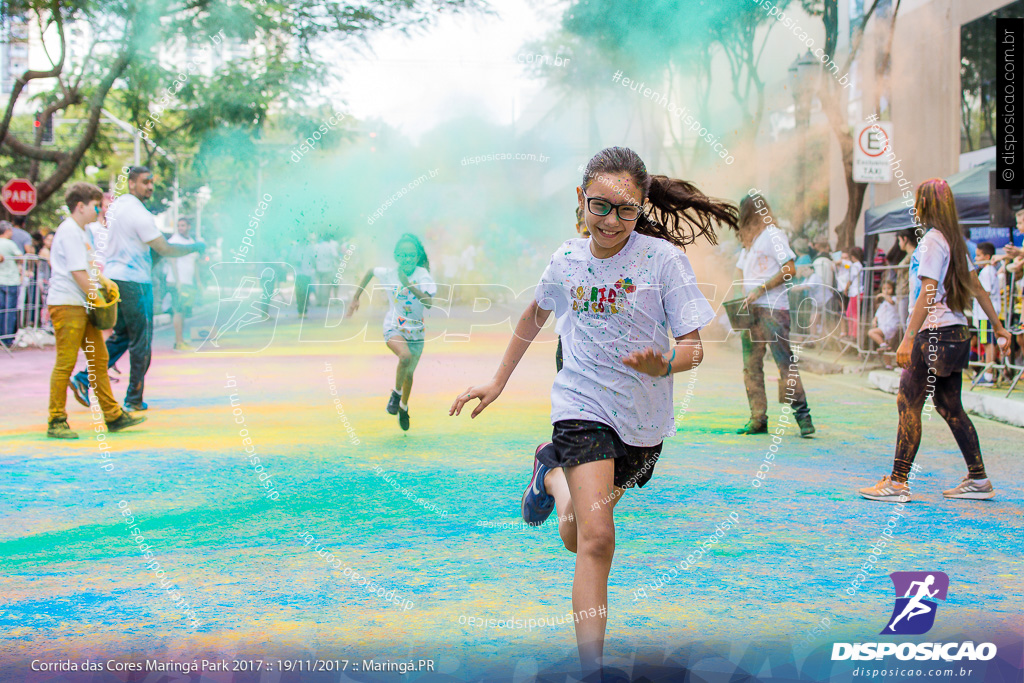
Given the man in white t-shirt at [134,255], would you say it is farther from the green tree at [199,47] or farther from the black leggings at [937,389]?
the black leggings at [937,389]

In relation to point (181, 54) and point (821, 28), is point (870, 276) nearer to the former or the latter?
point (821, 28)

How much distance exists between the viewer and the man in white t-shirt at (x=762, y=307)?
6.85 meters

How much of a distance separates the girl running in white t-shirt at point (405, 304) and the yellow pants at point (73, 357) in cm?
175

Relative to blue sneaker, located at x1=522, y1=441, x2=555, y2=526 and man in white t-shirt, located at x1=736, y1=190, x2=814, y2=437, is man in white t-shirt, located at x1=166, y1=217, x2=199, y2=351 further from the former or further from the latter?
blue sneaker, located at x1=522, y1=441, x2=555, y2=526

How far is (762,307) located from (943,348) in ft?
7.24

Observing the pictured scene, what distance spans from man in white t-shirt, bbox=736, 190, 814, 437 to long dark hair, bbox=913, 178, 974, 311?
2.03m

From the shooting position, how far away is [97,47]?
15.0 metres

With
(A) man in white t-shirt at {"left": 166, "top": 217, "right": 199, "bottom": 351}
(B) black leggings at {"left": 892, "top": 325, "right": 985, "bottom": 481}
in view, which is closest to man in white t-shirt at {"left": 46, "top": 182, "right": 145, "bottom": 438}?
(A) man in white t-shirt at {"left": 166, "top": 217, "right": 199, "bottom": 351}

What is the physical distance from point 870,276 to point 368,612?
10.3 metres

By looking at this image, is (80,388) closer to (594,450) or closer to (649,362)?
(594,450)

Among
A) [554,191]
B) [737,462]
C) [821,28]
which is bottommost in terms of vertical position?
[737,462]

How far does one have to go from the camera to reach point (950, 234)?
4.70 metres

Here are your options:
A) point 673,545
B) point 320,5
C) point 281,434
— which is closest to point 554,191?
point 320,5

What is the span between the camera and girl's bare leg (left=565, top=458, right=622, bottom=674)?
246 centimetres
